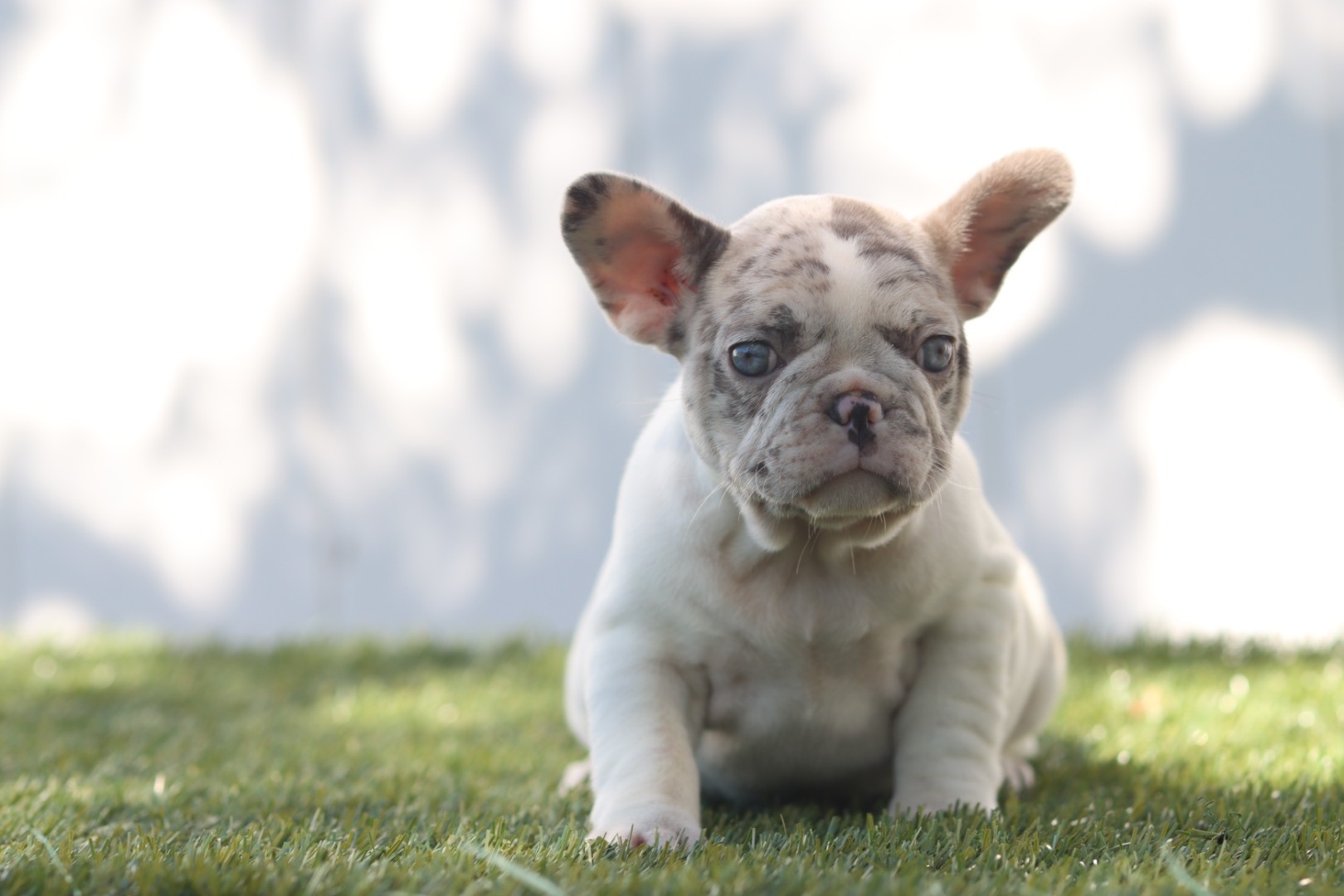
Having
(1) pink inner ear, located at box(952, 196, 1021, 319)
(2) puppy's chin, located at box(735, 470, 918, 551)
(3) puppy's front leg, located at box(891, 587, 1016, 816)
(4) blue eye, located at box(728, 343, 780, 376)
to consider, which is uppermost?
(1) pink inner ear, located at box(952, 196, 1021, 319)

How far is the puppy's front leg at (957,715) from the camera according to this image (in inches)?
98.0

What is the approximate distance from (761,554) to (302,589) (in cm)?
481

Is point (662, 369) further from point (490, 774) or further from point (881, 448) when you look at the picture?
point (881, 448)

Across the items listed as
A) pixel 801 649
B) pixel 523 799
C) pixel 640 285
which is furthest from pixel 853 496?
pixel 523 799

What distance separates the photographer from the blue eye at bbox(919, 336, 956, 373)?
238 centimetres

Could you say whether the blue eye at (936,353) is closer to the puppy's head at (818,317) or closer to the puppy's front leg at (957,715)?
the puppy's head at (818,317)

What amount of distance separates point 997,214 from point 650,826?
132 cm

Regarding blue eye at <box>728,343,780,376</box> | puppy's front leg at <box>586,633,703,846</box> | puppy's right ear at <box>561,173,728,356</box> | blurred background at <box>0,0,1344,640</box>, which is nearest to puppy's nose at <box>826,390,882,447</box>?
blue eye at <box>728,343,780,376</box>

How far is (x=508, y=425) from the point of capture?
261 inches

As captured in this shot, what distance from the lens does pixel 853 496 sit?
7.35ft

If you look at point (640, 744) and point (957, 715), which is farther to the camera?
point (957, 715)

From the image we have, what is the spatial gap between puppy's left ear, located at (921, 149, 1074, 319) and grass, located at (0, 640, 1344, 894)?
103 cm

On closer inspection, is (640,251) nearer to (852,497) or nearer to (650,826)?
(852,497)

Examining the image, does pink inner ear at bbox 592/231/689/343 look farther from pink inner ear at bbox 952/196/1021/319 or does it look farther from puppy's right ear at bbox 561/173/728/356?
pink inner ear at bbox 952/196/1021/319
